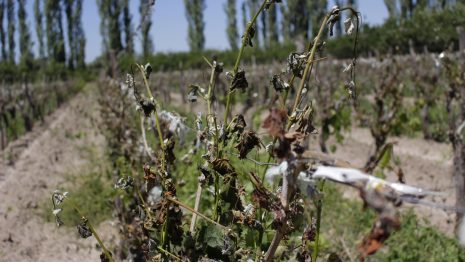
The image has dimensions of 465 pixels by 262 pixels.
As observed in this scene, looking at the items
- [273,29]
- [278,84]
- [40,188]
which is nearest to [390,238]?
[278,84]

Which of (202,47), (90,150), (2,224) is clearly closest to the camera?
(2,224)

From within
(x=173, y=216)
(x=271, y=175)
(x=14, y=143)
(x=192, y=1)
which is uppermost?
(x=192, y=1)

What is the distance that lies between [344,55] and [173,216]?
3067cm

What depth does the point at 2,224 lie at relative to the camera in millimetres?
5746

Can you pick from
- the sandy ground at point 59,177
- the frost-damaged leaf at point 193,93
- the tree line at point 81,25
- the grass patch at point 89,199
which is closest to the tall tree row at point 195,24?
the tree line at point 81,25

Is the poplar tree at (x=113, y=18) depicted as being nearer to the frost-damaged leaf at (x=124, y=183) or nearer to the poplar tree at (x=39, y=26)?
the poplar tree at (x=39, y=26)

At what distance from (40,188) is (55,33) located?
36.1 meters

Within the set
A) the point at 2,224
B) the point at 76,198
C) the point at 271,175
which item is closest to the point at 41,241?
the point at 2,224

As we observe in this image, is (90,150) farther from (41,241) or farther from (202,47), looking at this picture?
(202,47)

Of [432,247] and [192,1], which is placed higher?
[192,1]

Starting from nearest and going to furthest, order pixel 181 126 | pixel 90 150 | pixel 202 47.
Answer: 1. pixel 181 126
2. pixel 90 150
3. pixel 202 47

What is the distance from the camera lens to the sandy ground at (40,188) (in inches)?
196

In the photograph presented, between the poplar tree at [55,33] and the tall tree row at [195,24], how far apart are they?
8.88 m

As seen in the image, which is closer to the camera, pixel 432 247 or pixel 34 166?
pixel 432 247
